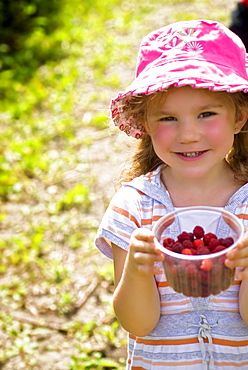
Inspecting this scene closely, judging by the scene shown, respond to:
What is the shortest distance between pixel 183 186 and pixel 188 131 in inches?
10.6

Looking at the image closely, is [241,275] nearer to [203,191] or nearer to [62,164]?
[203,191]

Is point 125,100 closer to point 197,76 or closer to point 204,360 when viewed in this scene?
point 197,76

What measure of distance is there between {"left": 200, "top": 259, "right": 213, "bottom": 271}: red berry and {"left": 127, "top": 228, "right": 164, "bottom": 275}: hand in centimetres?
12

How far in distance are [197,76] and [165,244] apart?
1.57ft

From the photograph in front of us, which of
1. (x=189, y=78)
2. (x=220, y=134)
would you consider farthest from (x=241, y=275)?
(x=189, y=78)

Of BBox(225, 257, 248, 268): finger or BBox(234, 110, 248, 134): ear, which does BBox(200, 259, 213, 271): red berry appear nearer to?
BBox(225, 257, 248, 268): finger

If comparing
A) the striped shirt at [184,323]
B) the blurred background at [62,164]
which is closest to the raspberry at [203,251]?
the striped shirt at [184,323]

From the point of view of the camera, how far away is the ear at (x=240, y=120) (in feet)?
6.01

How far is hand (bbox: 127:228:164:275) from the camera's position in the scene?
1.51 meters

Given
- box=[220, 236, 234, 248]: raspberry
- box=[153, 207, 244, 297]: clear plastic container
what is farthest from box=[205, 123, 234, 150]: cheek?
box=[220, 236, 234, 248]: raspberry

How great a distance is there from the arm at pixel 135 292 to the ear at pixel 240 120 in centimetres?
53

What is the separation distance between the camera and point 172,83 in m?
1.62

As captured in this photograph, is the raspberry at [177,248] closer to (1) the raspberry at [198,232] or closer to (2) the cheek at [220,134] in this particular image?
(1) the raspberry at [198,232]

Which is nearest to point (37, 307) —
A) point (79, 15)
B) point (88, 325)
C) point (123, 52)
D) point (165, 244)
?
point (88, 325)
